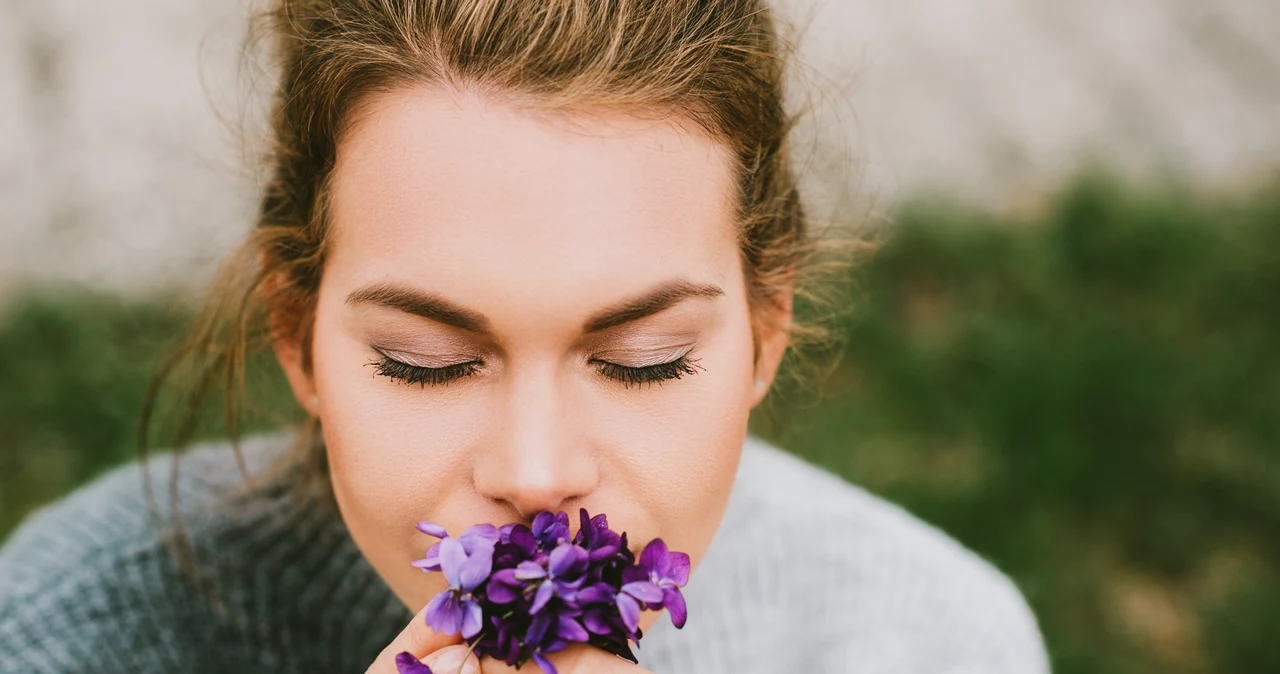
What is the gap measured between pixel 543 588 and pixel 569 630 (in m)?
0.07

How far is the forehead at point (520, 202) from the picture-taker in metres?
1.59

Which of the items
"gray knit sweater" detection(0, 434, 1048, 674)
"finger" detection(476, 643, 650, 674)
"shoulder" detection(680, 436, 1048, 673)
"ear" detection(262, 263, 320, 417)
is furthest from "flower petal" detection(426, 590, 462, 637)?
"shoulder" detection(680, 436, 1048, 673)

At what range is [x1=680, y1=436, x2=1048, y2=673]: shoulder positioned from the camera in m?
2.34

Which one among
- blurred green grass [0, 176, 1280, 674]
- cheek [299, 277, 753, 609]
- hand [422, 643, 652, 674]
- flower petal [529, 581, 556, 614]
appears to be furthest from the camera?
blurred green grass [0, 176, 1280, 674]

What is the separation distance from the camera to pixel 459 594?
151 cm

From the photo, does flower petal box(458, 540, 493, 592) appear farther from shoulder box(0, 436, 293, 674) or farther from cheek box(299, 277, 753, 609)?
shoulder box(0, 436, 293, 674)

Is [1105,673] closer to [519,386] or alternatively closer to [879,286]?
[879,286]

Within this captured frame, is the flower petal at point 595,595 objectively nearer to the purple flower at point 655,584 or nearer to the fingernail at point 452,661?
the purple flower at point 655,584

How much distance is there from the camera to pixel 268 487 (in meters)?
2.45

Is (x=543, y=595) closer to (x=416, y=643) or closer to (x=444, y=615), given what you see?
(x=444, y=615)

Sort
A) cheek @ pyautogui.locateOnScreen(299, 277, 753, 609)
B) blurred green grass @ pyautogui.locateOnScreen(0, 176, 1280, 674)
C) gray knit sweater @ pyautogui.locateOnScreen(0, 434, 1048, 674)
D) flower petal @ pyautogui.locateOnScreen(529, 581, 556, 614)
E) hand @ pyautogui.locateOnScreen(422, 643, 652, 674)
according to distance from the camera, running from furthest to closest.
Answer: blurred green grass @ pyautogui.locateOnScreen(0, 176, 1280, 674) → gray knit sweater @ pyautogui.locateOnScreen(0, 434, 1048, 674) → cheek @ pyautogui.locateOnScreen(299, 277, 753, 609) → hand @ pyautogui.locateOnScreen(422, 643, 652, 674) → flower petal @ pyautogui.locateOnScreen(529, 581, 556, 614)

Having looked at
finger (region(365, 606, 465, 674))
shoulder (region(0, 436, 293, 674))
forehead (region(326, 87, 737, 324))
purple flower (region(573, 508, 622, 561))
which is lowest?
→ shoulder (region(0, 436, 293, 674))

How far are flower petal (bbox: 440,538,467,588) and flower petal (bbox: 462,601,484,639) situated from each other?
0.03m

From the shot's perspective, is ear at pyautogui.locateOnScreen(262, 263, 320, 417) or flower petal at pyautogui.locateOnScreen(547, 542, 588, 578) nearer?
flower petal at pyautogui.locateOnScreen(547, 542, 588, 578)
